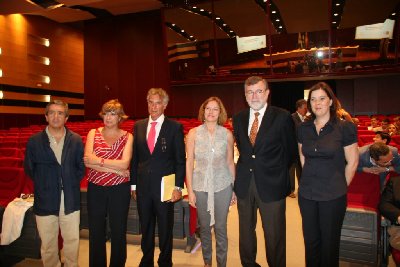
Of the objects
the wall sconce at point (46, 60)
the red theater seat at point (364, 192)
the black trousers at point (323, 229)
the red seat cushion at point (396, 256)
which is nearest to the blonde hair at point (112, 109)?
the black trousers at point (323, 229)

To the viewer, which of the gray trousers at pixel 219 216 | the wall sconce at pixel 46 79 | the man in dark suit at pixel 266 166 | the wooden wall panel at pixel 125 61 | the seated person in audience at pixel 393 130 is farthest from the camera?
the wooden wall panel at pixel 125 61

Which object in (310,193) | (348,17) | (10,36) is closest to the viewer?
(310,193)

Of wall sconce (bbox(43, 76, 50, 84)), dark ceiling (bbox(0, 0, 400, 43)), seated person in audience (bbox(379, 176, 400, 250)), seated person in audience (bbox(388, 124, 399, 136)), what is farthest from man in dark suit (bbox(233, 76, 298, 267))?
wall sconce (bbox(43, 76, 50, 84))

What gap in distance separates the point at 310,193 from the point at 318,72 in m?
10.3

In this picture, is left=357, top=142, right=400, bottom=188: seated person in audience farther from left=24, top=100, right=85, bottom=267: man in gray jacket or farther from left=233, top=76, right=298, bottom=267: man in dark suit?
left=24, top=100, right=85, bottom=267: man in gray jacket

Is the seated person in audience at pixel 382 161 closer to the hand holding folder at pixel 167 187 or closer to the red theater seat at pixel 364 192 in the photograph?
the red theater seat at pixel 364 192

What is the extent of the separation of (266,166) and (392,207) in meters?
1.07

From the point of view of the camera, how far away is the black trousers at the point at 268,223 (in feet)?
7.91

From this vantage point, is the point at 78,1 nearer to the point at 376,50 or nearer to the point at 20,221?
the point at 20,221

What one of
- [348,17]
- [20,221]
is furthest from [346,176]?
[348,17]

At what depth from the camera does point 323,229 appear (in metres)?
2.27

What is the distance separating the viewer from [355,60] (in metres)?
11.7

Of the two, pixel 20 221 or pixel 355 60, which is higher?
pixel 355 60

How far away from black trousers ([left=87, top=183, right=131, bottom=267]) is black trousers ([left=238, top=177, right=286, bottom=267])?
0.96 meters
